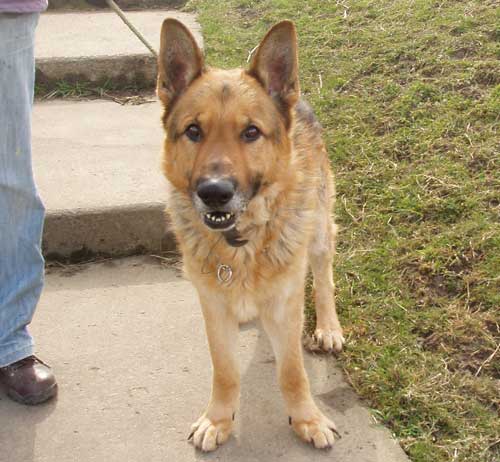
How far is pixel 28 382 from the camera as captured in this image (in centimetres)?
330

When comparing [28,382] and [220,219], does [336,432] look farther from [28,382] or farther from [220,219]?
[28,382]

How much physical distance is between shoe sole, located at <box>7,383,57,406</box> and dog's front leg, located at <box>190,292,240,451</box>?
761 millimetres

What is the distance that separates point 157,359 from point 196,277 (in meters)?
0.73

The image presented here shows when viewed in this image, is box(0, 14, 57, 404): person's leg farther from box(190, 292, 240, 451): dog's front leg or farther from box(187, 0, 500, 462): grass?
box(187, 0, 500, 462): grass

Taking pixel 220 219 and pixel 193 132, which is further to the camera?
pixel 193 132

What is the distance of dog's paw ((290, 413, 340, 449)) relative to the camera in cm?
300

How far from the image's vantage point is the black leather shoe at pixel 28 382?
329cm

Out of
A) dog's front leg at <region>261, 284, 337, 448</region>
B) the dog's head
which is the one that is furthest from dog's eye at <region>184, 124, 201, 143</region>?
dog's front leg at <region>261, 284, 337, 448</region>

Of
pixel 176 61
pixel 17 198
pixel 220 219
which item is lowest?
pixel 17 198

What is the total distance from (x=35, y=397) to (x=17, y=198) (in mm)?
981

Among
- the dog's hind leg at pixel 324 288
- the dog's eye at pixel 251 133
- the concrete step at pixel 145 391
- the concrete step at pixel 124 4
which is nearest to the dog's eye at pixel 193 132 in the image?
the dog's eye at pixel 251 133

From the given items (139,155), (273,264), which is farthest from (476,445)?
(139,155)

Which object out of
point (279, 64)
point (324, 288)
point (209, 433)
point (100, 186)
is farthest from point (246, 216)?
point (100, 186)

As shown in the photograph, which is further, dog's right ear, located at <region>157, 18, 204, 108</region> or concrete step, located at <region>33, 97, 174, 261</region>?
concrete step, located at <region>33, 97, 174, 261</region>
